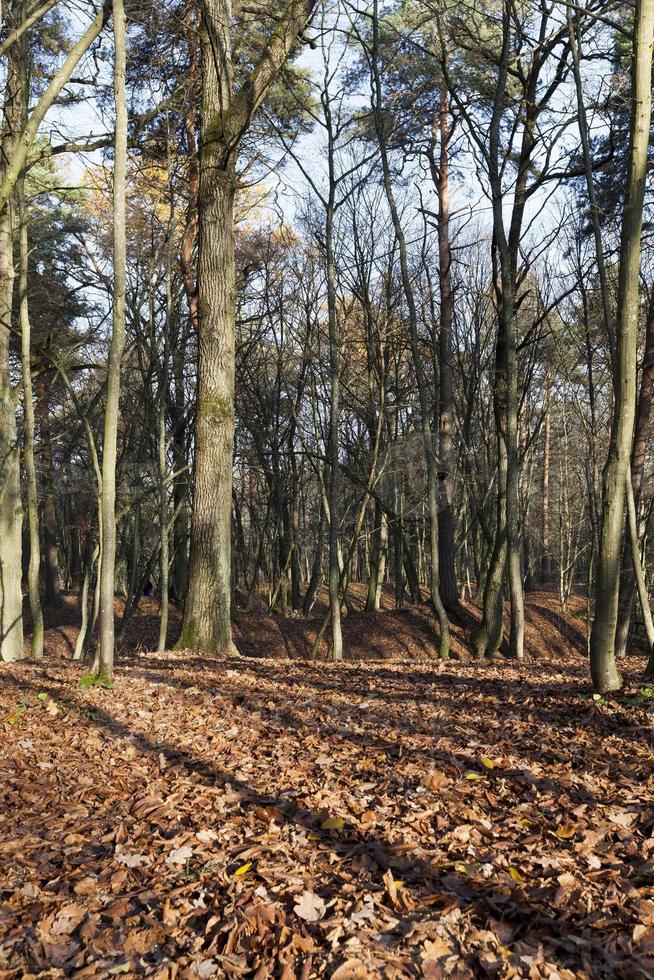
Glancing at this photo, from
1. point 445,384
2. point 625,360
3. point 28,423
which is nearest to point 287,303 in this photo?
point 445,384

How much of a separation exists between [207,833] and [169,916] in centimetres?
75

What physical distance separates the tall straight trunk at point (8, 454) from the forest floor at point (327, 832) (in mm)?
4351

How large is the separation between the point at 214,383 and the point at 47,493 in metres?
12.4

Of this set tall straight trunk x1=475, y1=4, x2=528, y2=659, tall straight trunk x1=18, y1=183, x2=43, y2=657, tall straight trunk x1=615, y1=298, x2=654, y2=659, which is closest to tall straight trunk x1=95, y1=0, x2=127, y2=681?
tall straight trunk x1=18, y1=183, x2=43, y2=657

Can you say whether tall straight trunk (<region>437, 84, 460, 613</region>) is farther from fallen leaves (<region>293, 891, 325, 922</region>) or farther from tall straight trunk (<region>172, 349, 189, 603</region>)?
fallen leaves (<region>293, 891, 325, 922</region>)

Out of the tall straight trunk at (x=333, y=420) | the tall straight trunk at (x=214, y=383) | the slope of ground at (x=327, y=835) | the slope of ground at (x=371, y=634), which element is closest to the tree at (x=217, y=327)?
the tall straight trunk at (x=214, y=383)

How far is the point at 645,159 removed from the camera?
17.0ft

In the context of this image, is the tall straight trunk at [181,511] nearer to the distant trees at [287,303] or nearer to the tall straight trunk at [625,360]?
the distant trees at [287,303]

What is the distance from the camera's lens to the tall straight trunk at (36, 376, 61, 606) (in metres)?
19.0

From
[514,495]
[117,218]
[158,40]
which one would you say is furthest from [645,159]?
[158,40]

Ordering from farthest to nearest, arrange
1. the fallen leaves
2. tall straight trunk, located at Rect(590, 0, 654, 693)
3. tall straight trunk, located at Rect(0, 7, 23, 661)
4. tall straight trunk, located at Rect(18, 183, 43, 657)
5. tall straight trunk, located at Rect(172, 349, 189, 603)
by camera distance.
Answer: tall straight trunk, located at Rect(172, 349, 189, 603) < tall straight trunk, located at Rect(0, 7, 23, 661) < tall straight trunk, located at Rect(18, 183, 43, 657) < tall straight trunk, located at Rect(590, 0, 654, 693) < the fallen leaves

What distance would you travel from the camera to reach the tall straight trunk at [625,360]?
5133 millimetres

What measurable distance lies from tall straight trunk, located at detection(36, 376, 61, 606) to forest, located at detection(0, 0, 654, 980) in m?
0.15

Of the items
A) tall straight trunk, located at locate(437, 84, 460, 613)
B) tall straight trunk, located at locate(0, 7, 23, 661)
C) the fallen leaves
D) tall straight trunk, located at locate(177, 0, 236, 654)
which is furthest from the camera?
tall straight trunk, located at locate(437, 84, 460, 613)
